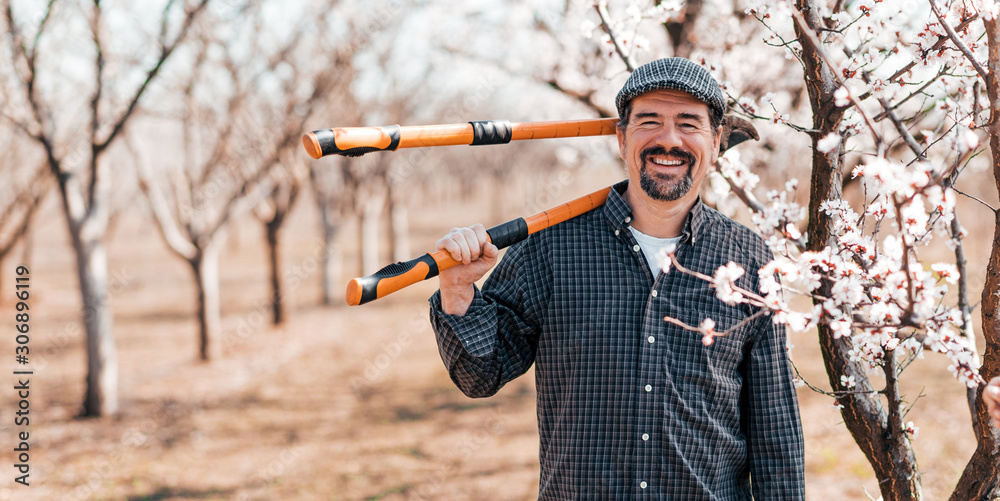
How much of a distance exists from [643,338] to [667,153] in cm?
53

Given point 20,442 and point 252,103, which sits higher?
point 252,103

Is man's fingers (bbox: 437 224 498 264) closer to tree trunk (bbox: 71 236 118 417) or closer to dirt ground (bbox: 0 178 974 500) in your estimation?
dirt ground (bbox: 0 178 974 500)

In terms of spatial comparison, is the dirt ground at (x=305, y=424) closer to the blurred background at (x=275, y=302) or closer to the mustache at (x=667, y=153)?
the blurred background at (x=275, y=302)

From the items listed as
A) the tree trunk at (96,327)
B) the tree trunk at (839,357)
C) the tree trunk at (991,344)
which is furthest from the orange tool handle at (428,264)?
the tree trunk at (96,327)

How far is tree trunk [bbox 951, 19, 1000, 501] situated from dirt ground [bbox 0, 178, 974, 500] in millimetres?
1564

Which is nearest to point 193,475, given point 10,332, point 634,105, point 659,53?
point 634,105

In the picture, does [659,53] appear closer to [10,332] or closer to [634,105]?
[634,105]

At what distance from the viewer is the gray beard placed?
184 centimetres

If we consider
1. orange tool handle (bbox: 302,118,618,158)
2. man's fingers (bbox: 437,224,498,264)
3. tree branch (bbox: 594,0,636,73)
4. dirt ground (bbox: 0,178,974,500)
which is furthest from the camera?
dirt ground (bbox: 0,178,974,500)

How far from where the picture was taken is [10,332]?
34.7 ft

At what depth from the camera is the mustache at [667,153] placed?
5.99 ft

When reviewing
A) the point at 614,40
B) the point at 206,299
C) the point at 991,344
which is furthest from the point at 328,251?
the point at 991,344

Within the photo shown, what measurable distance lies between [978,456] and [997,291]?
52 centimetres

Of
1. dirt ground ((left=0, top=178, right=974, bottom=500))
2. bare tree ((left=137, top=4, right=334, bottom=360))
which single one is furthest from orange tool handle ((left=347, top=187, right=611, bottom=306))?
bare tree ((left=137, top=4, right=334, bottom=360))
